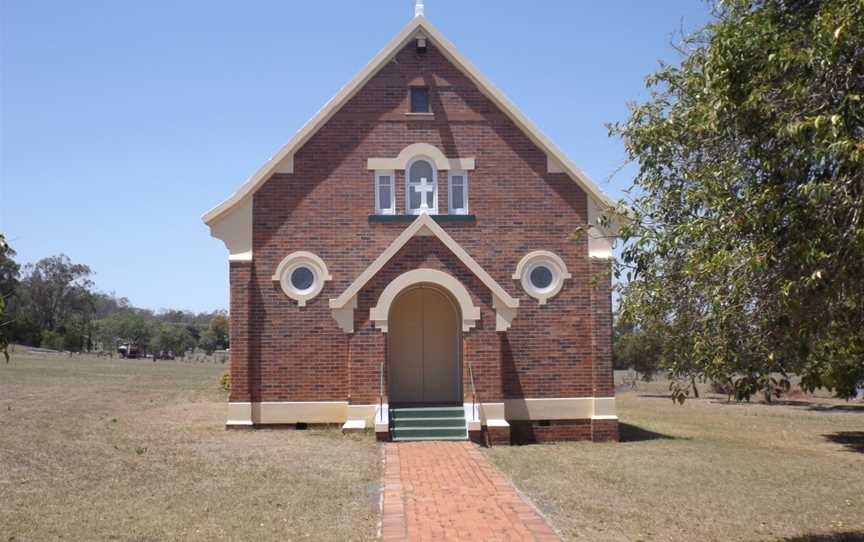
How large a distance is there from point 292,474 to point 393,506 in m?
2.88

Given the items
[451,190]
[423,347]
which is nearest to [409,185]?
[451,190]

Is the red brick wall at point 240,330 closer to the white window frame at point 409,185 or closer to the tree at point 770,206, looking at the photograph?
the white window frame at point 409,185

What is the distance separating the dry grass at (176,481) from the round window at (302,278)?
3.23 m

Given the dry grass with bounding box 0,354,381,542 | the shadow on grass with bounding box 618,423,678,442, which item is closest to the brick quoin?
the shadow on grass with bounding box 618,423,678,442

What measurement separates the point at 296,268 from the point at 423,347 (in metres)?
3.46

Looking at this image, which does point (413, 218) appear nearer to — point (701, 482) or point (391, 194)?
point (391, 194)

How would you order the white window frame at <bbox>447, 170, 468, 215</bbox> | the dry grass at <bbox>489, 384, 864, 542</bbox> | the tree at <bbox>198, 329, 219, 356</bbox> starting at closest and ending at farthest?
1. the dry grass at <bbox>489, 384, 864, 542</bbox>
2. the white window frame at <bbox>447, 170, 468, 215</bbox>
3. the tree at <bbox>198, 329, 219, 356</bbox>

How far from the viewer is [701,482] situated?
13.2 metres

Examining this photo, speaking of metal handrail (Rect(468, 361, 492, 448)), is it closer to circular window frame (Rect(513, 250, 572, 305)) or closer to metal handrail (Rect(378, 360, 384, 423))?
metal handrail (Rect(378, 360, 384, 423))

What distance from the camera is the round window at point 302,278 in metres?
19.0

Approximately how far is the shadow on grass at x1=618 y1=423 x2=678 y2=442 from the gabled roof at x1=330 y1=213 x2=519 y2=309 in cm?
434

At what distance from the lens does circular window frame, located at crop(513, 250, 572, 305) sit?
18984mm

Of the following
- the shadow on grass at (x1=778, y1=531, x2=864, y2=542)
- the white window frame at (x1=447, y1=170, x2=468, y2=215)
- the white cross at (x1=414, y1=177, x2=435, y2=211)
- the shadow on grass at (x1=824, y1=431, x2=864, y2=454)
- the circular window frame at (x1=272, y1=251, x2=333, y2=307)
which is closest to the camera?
the shadow on grass at (x1=778, y1=531, x2=864, y2=542)

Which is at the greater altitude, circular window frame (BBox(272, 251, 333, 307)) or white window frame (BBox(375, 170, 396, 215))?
white window frame (BBox(375, 170, 396, 215))
